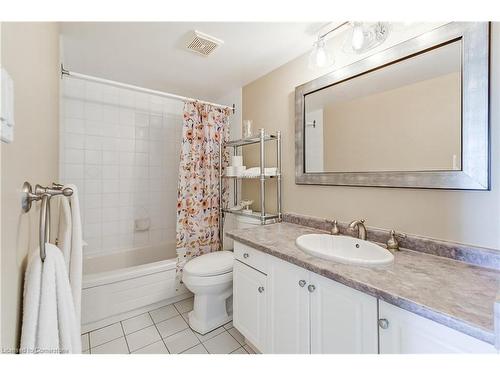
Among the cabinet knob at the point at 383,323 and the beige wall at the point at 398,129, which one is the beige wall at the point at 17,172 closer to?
the cabinet knob at the point at 383,323

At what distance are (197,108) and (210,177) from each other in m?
0.66

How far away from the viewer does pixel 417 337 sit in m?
0.67

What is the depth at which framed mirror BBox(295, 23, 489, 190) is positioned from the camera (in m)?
0.94

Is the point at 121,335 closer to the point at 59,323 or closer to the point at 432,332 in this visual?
the point at 59,323

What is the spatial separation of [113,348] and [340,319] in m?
1.51

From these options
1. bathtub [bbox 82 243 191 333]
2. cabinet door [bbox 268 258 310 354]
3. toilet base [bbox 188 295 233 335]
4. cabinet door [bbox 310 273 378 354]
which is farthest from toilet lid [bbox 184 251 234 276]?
cabinet door [bbox 310 273 378 354]

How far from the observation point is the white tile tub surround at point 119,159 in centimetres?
213

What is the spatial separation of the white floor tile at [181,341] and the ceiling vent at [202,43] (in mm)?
2069

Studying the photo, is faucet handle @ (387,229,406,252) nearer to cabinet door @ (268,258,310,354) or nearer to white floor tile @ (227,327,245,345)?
cabinet door @ (268,258,310,354)

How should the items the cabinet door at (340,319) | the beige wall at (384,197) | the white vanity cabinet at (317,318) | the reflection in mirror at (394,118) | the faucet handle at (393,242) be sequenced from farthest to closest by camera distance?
the faucet handle at (393,242)
the reflection in mirror at (394,118)
the beige wall at (384,197)
the cabinet door at (340,319)
the white vanity cabinet at (317,318)

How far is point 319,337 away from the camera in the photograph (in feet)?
3.13

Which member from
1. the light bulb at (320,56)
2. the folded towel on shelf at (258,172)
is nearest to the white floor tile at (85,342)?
the folded towel on shelf at (258,172)

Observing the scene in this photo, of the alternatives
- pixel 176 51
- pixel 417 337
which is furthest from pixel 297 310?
pixel 176 51
